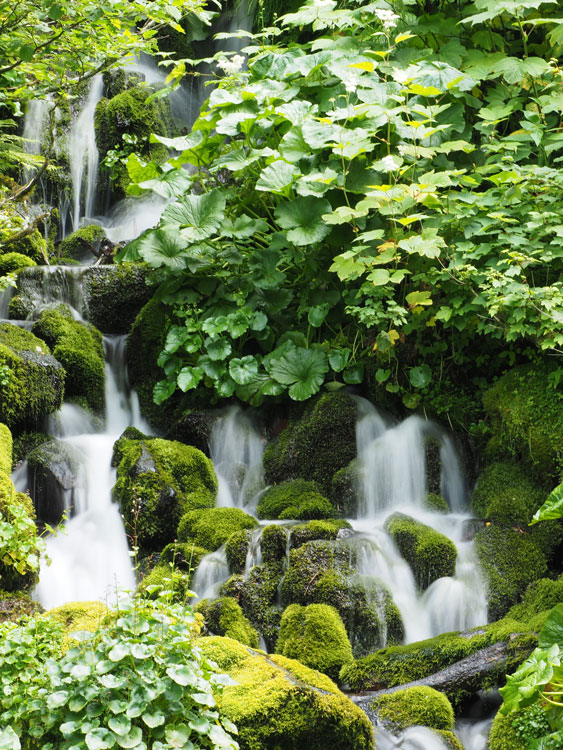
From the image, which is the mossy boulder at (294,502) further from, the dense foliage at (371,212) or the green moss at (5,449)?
the green moss at (5,449)

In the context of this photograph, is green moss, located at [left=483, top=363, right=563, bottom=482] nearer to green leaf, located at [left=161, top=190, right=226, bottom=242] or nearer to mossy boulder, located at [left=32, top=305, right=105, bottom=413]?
green leaf, located at [left=161, top=190, right=226, bottom=242]

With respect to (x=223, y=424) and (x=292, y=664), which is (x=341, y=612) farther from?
(x=223, y=424)

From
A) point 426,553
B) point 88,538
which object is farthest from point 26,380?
point 426,553

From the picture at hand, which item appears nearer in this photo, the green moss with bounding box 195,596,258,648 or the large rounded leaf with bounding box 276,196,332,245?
the green moss with bounding box 195,596,258,648

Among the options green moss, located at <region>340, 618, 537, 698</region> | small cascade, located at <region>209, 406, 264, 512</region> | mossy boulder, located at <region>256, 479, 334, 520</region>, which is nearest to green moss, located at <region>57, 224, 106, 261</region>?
small cascade, located at <region>209, 406, 264, 512</region>

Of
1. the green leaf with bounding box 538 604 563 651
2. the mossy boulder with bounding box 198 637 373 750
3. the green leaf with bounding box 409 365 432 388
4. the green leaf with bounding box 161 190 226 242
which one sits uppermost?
the green leaf with bounding box 161 190 226 242

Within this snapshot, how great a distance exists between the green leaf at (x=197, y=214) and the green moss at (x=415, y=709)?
4.17 meters

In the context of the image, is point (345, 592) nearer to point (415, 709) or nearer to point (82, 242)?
point (415, 709)

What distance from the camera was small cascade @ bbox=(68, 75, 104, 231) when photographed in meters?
10.1

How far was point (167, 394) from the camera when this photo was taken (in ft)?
21.9

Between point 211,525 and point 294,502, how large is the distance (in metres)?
0.72

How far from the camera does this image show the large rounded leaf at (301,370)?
6.15m

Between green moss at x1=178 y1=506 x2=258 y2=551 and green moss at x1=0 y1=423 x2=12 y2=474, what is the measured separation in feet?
4.23

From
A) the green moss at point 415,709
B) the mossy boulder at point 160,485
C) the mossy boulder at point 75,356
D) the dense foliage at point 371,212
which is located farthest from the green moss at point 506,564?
the mossy boulder at point 75,356
